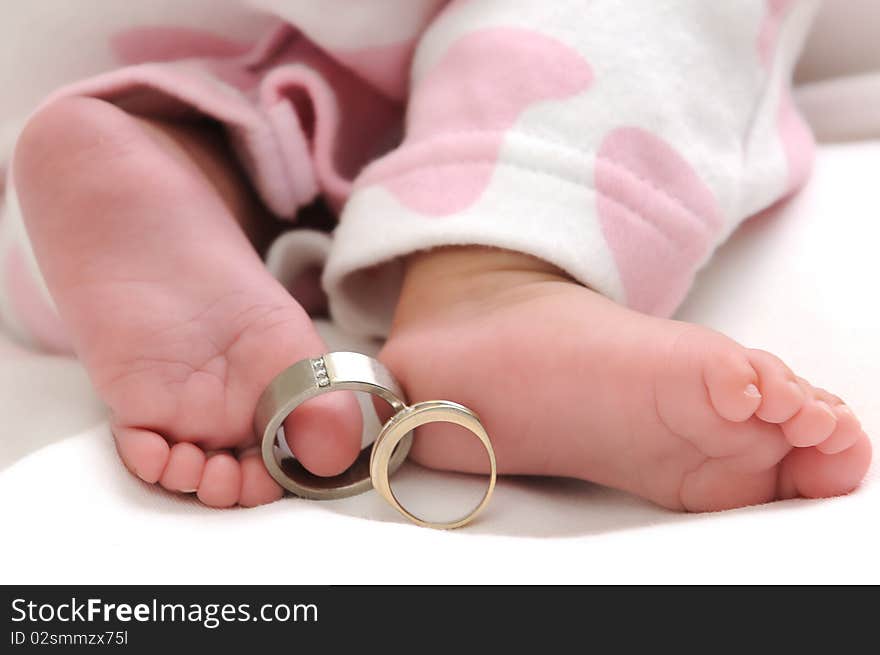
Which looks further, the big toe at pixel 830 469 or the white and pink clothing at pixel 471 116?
the white and pink clothing at pixel 471 116

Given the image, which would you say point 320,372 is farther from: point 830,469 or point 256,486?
point 830,469

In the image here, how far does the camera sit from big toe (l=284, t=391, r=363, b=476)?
51cm

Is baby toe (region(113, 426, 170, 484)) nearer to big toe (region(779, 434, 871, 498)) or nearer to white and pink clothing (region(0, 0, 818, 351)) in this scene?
white and pink clothing (region(0, 0, 818, 351))

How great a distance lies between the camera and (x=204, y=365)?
0.54 m

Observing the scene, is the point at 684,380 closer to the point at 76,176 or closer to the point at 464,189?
the point at 464,189

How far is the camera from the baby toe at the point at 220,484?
0.50 m

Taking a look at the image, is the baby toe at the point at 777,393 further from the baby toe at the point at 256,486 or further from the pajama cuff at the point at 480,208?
the baby toe at the point at 256,486

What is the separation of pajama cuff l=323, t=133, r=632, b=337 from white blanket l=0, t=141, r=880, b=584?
0.10 m

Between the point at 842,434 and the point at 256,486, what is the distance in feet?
0.96

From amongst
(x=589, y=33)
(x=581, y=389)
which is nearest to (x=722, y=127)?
(x=589, y=33)

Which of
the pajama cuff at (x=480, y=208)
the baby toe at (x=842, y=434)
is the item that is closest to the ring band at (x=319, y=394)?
the pajama cuff at (x=480, y=208)

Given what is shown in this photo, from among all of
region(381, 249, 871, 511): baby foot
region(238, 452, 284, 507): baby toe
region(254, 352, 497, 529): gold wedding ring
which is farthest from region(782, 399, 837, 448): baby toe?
region(238, 452, 284, 507): baby toe

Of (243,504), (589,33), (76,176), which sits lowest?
(243,504)
